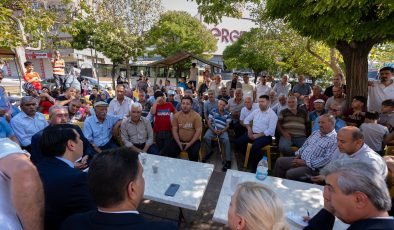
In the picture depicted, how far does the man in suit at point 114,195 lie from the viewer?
134 centimetres

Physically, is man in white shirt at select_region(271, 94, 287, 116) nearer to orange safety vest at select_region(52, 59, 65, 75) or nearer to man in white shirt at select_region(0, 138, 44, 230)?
man in white shirt at select_region(0, 138, 44, 230)

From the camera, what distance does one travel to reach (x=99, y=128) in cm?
497

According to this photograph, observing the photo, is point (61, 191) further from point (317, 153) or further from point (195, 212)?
point (317, 153)

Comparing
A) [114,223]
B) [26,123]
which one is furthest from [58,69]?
[114,223]

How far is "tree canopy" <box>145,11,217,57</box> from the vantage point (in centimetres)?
2550

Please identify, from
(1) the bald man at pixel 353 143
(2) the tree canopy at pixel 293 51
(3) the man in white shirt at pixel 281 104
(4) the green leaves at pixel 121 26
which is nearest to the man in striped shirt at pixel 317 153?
(1) the bald man at pixel 353 143

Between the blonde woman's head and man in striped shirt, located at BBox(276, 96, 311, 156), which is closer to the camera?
the blonde woman's head

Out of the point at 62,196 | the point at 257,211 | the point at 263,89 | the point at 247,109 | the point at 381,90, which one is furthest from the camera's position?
the point at 263,89

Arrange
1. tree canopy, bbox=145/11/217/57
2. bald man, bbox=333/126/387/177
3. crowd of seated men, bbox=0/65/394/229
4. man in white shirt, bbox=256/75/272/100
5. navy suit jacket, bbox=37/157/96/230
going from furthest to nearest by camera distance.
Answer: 1. tree canopy, bbox=145/11/217/57
2. man in white shirt, bbox=256/75/272/100
3. crowd of seated men, bbox=0/65/394/229
4. bald man, bbox=333/126/387/177
5. navy suit jacket, bbox=37/157/96/230

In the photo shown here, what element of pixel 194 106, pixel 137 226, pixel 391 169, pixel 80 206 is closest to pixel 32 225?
pixel 80 206

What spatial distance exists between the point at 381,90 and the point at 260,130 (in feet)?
8.87

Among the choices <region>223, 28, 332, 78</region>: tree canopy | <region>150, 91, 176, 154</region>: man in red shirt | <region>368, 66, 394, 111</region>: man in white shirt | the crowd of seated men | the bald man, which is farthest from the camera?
<region>223, 28, 332, 78</region>: tree canopy

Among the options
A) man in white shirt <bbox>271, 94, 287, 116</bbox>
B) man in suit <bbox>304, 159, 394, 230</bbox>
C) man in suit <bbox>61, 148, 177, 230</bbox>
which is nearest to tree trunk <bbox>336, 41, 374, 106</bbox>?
man in white shirt <bbox>271, 94, 287, 116</bbox>

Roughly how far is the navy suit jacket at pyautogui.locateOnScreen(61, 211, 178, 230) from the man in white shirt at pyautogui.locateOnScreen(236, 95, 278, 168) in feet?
13.7
